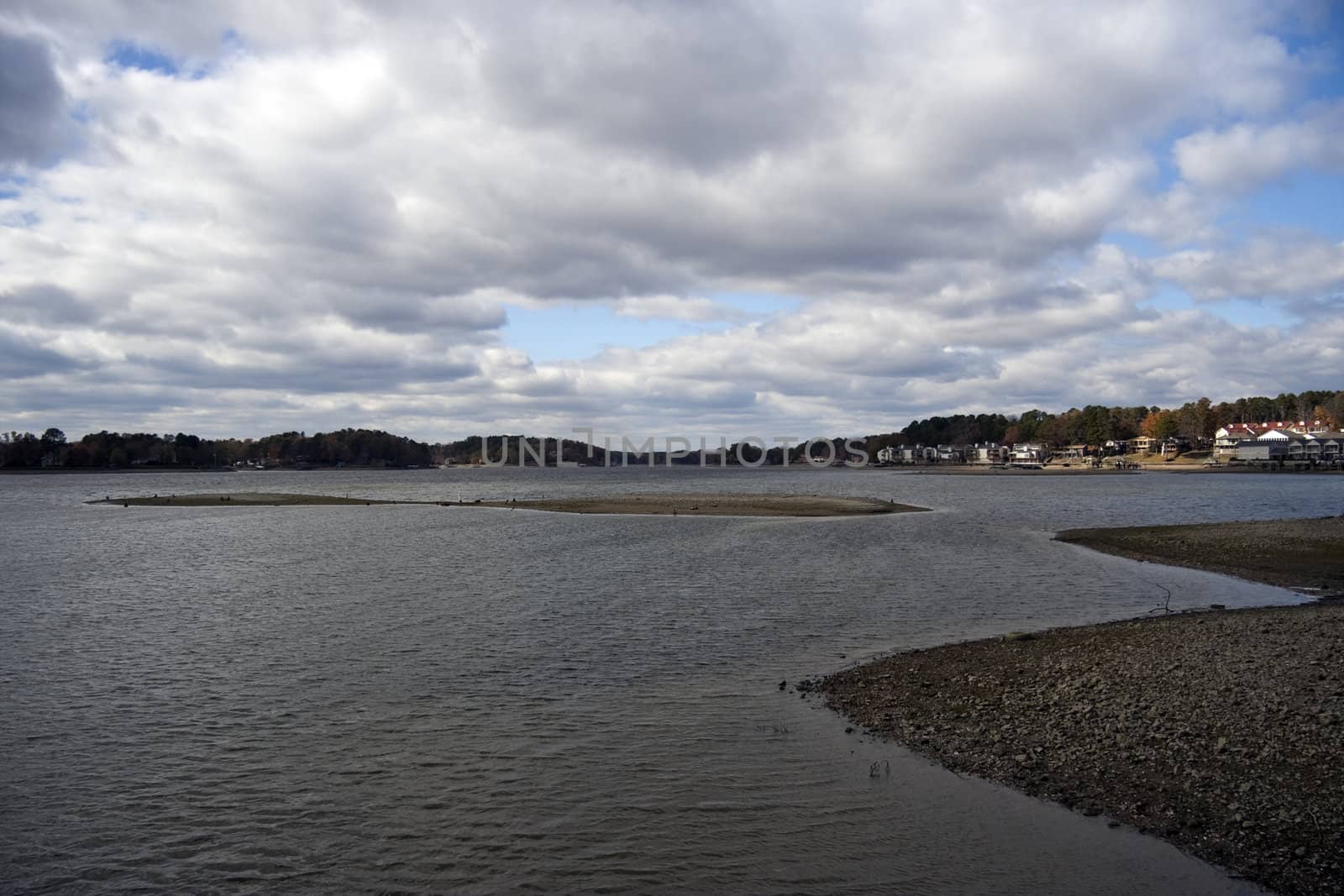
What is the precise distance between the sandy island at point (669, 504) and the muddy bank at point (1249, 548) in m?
28.6

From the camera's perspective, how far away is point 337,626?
2734 centimetres

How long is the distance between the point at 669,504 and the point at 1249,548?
192ft

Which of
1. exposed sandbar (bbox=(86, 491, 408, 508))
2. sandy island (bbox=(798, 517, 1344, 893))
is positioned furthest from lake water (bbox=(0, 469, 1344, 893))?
exposed sandbar (bbox=(86, 491, 408, 508))

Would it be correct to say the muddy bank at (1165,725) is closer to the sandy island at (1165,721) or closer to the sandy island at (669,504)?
the sandy island at (1165,721)

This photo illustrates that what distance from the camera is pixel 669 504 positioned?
94500mm

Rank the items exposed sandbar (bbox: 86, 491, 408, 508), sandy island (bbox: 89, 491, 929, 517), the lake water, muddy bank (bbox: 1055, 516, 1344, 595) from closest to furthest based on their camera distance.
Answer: the lake water, muddy bank (bbox: 1055, 516, 1344, 595), sandy island (bbox: 89, 491, 929, 517), exposed sandbar (bbox: 86, 491, 408, 508)

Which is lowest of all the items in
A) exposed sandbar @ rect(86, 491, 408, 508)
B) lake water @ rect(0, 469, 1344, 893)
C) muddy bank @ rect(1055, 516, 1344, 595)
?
lake water @ rect(0, 469, 1344, 893)

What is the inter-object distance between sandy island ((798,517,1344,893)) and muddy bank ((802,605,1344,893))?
3cm

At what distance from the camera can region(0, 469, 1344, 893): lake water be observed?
36.0 feet

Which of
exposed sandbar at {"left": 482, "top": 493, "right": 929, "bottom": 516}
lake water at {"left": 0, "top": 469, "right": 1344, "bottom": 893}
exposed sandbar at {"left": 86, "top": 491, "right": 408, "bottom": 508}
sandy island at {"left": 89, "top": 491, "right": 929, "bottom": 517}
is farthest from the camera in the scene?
exposed sandbar at {"left": 86, "top": 491, "right": 408, "bottom": 508}

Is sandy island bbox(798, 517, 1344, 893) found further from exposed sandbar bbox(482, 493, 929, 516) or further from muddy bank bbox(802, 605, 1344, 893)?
exposed sandbar bbox(482, 493, 929, 516)

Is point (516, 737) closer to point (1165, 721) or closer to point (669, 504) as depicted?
point (1165, 721)

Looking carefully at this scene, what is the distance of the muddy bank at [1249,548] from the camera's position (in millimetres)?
35438

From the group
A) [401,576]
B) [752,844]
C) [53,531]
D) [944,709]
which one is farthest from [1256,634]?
[53,531]
